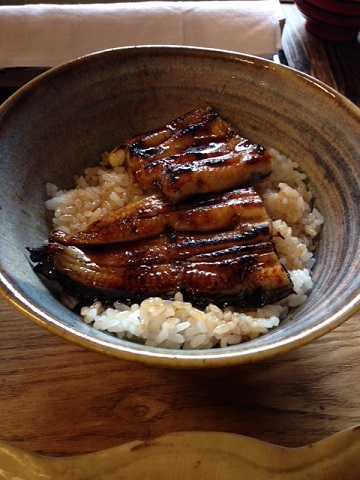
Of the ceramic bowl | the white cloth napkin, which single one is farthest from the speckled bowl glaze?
the ceramic bowl

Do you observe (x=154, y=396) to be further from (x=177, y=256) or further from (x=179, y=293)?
(x=177, y=256)

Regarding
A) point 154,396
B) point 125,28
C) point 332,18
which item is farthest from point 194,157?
point 332,18

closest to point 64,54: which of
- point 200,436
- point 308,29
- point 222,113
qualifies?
point 222,113

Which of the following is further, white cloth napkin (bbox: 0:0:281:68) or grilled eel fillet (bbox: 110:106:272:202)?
white cloth napkin (bbox: 0:0:281:68)

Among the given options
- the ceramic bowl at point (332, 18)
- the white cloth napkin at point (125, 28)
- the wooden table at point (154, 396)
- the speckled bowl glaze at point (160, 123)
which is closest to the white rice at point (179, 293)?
the speckled bowl glaze at point (160, 123)

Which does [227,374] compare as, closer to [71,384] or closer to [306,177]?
[71,384]

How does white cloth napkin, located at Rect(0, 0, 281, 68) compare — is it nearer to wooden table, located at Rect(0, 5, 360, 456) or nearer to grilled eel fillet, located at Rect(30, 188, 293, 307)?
grilled eel fillet, located at Rect(30, 188, 293, 307)
